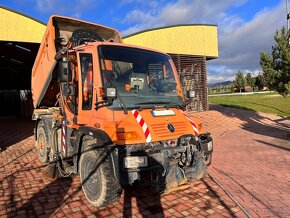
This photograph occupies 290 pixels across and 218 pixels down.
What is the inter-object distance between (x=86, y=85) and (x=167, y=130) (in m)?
1.62

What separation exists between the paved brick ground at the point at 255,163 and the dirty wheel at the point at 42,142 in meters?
4.18

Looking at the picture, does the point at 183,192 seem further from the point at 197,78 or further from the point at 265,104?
the point at 265,104

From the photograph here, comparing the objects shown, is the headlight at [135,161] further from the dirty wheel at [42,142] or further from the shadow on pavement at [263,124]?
the shadow on pavement at [263,124]

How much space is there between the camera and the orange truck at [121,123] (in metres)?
4.33

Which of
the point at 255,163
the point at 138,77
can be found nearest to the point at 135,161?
the point at 138,77

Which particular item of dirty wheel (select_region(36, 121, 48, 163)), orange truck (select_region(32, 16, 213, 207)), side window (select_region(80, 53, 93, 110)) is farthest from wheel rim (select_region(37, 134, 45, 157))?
side window (select_region(80, 53, 93, 110))

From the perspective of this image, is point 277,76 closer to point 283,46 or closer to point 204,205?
point 283,46

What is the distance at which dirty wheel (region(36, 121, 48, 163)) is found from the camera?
7312mm

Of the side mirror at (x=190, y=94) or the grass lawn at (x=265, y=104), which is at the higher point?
the side mirror at (x=190, y=94)

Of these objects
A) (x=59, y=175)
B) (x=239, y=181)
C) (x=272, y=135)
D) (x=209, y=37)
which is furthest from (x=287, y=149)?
(x=209, y=37)

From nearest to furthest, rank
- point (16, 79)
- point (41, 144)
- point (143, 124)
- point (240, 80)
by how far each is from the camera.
Result: point (143, 124) → point (41, 144) → point (16, 79) → point (240, 80)

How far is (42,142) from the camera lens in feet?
25.0

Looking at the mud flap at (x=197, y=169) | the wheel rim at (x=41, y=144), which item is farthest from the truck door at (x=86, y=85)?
the wheel rim at (x=41, y=144)

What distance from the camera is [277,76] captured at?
10.9m
